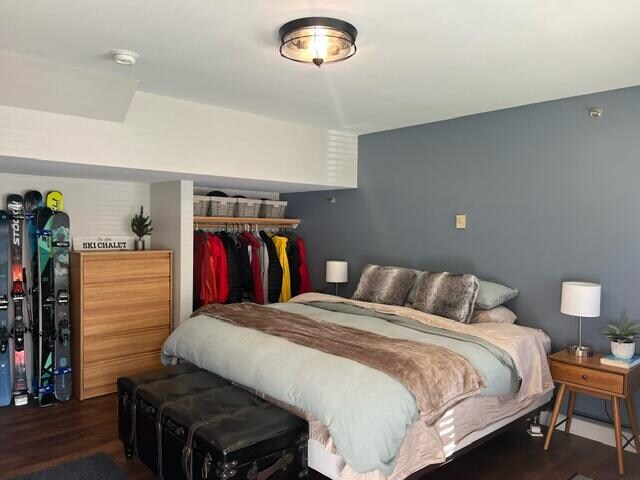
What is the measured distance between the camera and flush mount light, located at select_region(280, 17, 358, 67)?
7.23ft

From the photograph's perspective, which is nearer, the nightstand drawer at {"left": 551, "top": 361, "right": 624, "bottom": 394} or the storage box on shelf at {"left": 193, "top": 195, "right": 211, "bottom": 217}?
the nightstand drawer at {"left": 551, "top": 361, "right": 624, "bottom": 394}

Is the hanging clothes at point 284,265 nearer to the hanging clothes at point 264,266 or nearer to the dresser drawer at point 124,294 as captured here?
the hanging clothes at point 264,266

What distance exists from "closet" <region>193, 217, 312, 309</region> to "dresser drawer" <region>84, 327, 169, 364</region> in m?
0.53

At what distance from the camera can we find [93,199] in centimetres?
432

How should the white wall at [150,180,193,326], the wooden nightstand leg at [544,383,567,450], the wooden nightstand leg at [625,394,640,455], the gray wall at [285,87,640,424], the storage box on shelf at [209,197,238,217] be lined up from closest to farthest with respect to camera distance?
1. the wooden nightstand leg at [625,394,640,455]
2. the wooden nightstand leg at [544,383,567,450]
3. the gray wall at [285,87,640,424]
4. the white wall at [150,180,193,326]
5. the storage box on shelf at [209,197,238,217]

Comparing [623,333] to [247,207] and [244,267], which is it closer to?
[244,267]

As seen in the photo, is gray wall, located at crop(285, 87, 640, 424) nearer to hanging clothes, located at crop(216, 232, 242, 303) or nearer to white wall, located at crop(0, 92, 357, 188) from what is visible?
white wall, located at crop(0, 92, 357, 188)

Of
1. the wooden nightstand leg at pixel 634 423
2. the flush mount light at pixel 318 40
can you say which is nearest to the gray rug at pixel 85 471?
the flush mount light at pixel 318 40

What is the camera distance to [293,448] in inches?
92.5

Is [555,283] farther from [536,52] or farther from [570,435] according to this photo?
[536,52]

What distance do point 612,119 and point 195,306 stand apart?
12.1 ft

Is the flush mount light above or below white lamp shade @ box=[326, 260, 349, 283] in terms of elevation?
above

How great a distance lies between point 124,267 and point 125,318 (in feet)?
1.38

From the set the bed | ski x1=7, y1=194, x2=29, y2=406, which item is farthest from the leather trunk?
ski x1=7, y1=194, x2=29, y2=406
